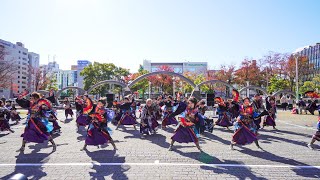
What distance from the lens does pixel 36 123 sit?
7.92 metres

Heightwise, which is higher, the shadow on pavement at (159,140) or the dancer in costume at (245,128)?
the dancer in costume at (245,128)

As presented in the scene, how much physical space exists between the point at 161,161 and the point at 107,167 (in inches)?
58.1

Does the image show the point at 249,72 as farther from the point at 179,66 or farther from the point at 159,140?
the point at 179,66

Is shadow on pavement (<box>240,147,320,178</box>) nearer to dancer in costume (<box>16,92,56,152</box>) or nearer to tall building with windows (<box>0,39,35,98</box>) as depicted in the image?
dancer in costume (<box>16,92,56,152</box>)

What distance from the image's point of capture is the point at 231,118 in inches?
538

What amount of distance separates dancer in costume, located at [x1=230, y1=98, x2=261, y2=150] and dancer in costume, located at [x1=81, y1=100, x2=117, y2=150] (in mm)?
4062

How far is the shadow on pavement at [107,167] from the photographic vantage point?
5.79 meters

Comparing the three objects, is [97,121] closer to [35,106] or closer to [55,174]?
[35,106]

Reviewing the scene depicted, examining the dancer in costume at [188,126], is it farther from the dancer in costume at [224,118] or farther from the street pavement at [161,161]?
the dancer in costume at [224,118]

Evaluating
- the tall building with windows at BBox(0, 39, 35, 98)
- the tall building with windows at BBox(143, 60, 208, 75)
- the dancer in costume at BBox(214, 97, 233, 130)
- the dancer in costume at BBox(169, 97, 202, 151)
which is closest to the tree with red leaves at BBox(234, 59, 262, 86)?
the dancer in costume at BBox(214, 97, 233, 130)

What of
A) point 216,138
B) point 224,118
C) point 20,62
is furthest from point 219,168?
point 20,62

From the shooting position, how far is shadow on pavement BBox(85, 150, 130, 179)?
19.0 feet

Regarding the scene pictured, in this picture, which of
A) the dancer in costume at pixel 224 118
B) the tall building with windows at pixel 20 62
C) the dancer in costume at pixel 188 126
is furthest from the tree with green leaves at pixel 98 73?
the tall building with windows at pixel 20 62

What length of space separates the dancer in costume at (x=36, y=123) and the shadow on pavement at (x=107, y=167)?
1.43m
